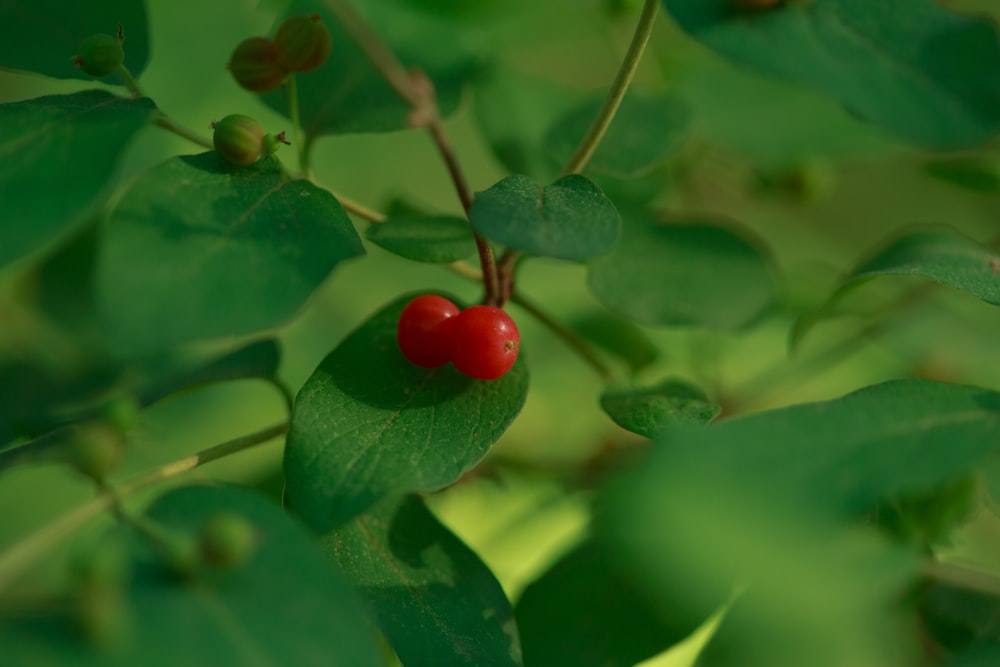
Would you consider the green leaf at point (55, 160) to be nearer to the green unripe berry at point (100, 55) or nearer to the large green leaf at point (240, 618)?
the green unripe berry at point (100, 55)

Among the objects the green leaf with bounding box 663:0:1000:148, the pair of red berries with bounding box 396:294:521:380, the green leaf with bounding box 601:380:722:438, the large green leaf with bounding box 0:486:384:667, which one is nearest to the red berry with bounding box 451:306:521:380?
the pair of red berries with bounding box 396:294:521:380

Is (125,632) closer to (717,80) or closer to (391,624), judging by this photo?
(391,624)

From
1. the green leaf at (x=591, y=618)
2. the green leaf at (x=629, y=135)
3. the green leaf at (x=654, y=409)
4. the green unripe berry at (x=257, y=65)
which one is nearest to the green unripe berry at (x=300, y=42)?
→ the green unripe berry at (x=257, y=65)

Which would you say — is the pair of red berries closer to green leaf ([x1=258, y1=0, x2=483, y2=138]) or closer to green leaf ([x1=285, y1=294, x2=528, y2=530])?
green leaf ([x1=285, y1=294, x2=528, y2=530])

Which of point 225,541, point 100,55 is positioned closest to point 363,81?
point 100,55

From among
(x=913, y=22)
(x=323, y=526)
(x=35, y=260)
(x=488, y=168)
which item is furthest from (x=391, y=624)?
(x=488, y=168)

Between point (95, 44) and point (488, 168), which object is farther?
point (488, 168)

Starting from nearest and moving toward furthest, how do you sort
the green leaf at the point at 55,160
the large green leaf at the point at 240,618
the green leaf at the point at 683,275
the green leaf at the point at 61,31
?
the large green leaf at the point at 240,618, the green leaf at the point at 55,160, the green leaf at the point at 61,31, the green leaf at the point at 683,275
